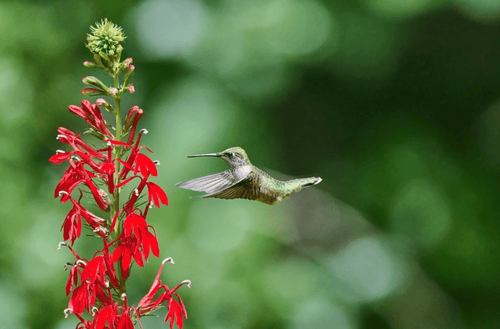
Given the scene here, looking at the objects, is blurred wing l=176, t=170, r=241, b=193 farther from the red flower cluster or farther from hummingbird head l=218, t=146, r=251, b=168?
the red flower cluster

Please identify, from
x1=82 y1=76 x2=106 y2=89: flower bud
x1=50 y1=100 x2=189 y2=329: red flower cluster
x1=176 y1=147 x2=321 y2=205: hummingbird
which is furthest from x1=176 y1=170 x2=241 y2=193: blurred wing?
x1=82 y1=76 x2=106 y2=89: flower bud

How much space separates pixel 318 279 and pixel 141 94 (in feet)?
6.41

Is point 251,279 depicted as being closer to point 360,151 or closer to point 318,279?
point 318,279

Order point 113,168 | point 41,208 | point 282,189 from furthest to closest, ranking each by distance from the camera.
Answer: point 41,208 < point 282,189 < point 113,168

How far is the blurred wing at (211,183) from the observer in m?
1.23

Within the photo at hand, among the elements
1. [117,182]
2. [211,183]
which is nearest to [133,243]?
[117,182]

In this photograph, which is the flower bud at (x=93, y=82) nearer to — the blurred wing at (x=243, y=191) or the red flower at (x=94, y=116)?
the red flower at (x=94, y=116)

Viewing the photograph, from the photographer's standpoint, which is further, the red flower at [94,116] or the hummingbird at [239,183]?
the hummingbird at [239,183]

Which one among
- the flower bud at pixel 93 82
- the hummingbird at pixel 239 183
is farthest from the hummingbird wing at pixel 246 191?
the flower bud at pixel 93 82

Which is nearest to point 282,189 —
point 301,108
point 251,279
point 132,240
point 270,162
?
point 132,240

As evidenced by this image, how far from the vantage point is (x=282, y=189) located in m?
1.52

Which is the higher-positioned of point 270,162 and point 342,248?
point 270,162

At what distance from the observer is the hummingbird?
1.23m

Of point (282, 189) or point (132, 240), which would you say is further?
point (282, 189)
